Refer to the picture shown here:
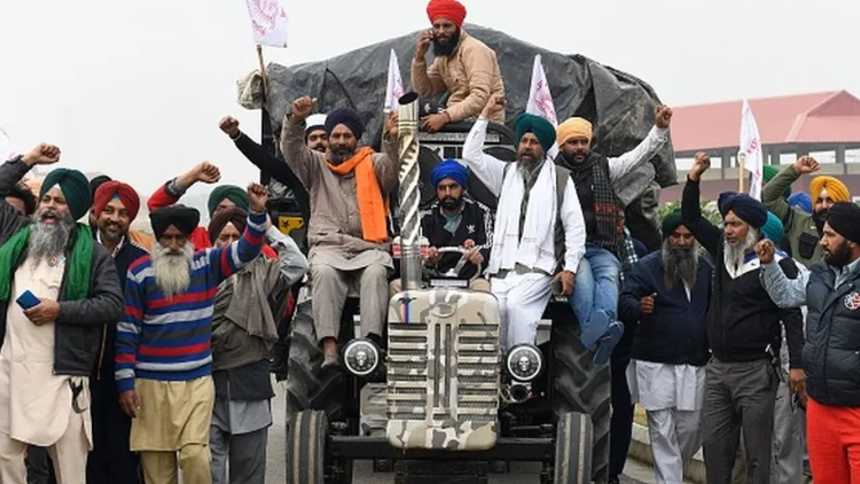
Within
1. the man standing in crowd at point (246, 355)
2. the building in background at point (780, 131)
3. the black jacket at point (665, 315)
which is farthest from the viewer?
the building in background at point (780, 131)

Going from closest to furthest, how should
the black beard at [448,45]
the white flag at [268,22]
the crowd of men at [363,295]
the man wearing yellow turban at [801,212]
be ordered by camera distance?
the crowd of men at [363,295]
the man wearing yellow turban at [801,212]
the black beard at [448,45]
the white flag at [268,22]

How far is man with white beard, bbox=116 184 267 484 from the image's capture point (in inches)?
347

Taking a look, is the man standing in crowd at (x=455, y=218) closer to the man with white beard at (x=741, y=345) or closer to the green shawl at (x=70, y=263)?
the man with white beard at (x=741, y=345)

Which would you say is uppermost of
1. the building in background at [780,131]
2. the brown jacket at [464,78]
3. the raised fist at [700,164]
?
the brown jacket at [464,78]

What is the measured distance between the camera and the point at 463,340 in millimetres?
8586

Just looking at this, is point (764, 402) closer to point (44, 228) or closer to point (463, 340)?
point (463, 340)

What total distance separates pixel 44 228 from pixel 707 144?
4424 centimetres

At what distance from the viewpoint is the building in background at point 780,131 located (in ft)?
169

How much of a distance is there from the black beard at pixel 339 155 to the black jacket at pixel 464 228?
25.3 inches

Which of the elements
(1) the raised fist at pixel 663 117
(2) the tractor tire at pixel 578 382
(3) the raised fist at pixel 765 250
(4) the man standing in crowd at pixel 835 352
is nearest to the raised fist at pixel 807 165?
(1) the raised fist at pixel 663 117

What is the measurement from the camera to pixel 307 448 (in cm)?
871

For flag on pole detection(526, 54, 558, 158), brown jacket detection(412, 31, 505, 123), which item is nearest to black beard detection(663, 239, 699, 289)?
flag on pole detection(526, 54, 558, 158)

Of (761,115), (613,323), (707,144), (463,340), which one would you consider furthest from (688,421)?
(761,115)

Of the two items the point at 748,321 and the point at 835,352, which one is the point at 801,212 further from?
the point at 835,352
